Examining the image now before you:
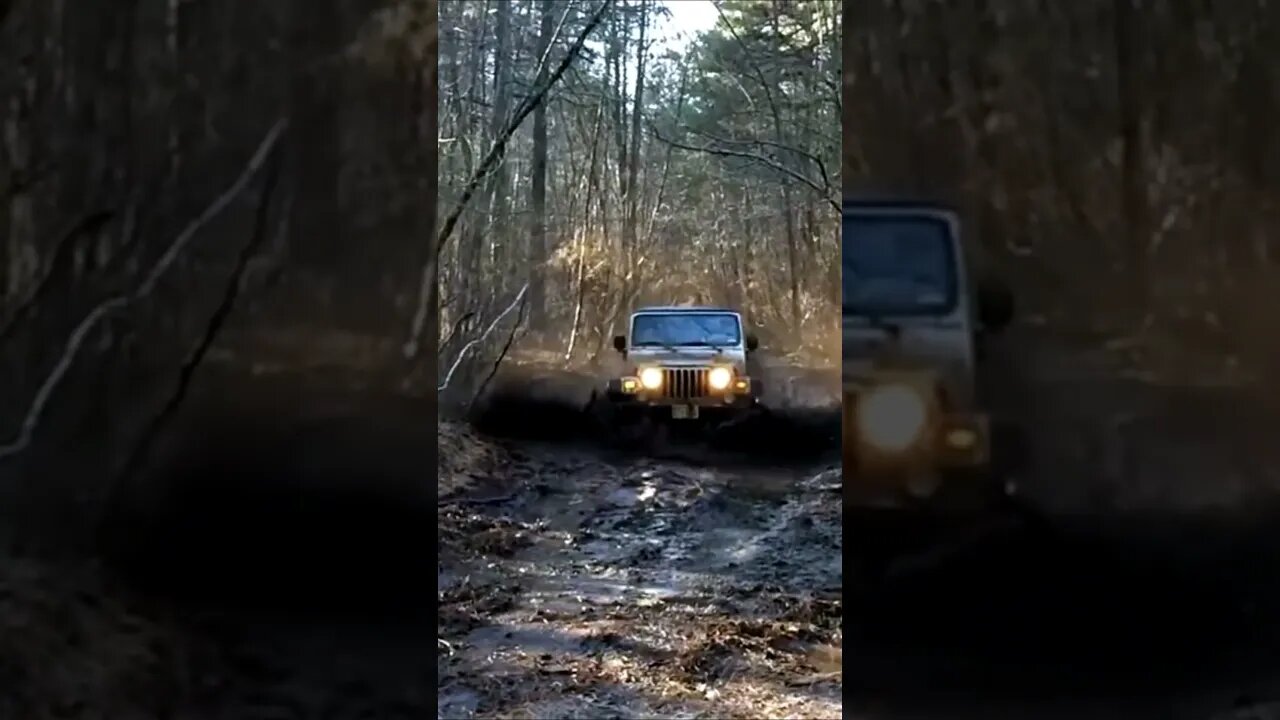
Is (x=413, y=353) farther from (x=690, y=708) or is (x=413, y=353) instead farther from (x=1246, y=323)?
(x=690, y=708)

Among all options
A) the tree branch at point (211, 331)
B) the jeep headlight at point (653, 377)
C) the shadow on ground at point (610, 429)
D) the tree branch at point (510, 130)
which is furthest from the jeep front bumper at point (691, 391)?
the tree branch at point (211, 331)

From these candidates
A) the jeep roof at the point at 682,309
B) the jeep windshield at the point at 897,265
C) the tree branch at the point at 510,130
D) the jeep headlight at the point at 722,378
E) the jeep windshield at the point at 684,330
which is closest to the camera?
the jeep windshield at the point at 897,265

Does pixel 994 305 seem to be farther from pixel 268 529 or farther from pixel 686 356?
pixel 686 356

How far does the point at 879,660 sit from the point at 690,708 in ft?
6.74

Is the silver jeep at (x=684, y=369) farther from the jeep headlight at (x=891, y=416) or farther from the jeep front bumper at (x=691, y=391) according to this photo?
the jeep headlight at (x=891, y=416)

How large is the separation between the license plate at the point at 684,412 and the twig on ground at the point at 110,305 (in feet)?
17.2

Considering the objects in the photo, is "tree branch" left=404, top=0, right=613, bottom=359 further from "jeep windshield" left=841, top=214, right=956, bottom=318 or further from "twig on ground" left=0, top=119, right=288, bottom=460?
"jeep windshield" left=841, top=214, right=956, bottom=318

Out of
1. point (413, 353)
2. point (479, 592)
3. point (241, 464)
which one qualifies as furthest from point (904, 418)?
point (479, 592)

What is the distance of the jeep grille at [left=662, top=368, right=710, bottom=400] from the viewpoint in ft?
24.5

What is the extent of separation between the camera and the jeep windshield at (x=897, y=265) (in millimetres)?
2344

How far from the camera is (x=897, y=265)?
93.4 inches

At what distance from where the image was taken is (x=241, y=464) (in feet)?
8.00

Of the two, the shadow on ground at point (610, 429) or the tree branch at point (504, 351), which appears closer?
the shadow on ground at point (610, 429)

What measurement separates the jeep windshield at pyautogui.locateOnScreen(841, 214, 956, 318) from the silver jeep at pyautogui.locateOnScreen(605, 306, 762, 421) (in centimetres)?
502
